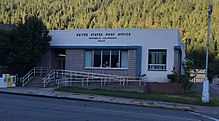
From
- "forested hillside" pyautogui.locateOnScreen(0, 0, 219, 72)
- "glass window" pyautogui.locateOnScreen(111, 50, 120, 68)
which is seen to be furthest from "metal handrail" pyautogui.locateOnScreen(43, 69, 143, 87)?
"forested hillside" pyautogui.locateOnScreen(0, 0, 219, 72)

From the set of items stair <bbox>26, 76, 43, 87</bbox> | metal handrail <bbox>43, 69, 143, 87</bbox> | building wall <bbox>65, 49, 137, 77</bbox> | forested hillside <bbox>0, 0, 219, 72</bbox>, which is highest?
forested hillside <bbox>0, 0, 219, 72</bbox>

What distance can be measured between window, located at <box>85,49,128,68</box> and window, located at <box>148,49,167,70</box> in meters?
2.19

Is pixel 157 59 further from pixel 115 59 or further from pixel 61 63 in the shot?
pixel 61 63

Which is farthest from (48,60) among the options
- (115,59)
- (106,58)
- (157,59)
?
(157,59)

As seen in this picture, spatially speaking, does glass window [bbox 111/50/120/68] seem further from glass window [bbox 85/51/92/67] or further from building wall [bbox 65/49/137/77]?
glass window [bbox 85/51/92/67]

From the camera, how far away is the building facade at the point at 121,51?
29.8 meters

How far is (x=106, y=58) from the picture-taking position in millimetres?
31359

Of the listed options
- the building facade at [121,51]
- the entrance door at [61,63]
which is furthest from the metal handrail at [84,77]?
the entrance door at [61,63]

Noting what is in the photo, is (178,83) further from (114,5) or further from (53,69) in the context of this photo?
(114,5)

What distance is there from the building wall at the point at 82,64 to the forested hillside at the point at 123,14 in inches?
3084

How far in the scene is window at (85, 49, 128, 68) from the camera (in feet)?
101

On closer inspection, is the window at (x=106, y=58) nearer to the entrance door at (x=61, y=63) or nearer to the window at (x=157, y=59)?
the window at (x=157, y=59)

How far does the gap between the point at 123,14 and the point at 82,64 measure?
403 feet

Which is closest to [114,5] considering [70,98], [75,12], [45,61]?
[75,12]
